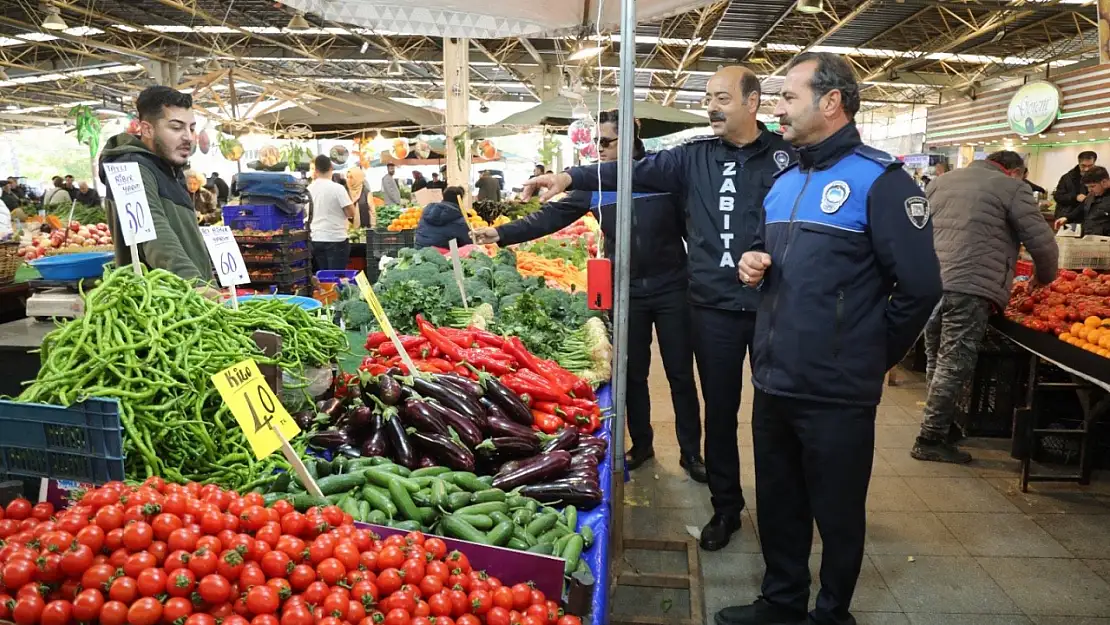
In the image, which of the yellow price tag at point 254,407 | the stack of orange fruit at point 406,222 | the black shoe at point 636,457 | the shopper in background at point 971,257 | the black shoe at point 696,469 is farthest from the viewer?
the stack of orange fruit at point 406,222

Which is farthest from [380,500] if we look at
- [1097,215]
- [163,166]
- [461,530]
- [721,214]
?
[1097,215]

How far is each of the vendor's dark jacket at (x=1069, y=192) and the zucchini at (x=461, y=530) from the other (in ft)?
38.7

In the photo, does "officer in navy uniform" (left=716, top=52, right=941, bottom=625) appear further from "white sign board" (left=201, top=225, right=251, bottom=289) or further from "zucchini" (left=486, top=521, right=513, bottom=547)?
"white sign board" (left=201, top=225, right=251, bottom=289)

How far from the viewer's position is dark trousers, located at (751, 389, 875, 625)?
104 inches

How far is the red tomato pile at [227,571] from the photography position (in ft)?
4.80

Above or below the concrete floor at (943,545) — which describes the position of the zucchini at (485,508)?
above

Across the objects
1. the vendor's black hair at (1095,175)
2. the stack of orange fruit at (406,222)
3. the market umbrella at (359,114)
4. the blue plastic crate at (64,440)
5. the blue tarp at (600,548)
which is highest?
the market umbrella at (359,114)

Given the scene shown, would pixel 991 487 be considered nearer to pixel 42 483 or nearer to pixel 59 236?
pixel 42 483

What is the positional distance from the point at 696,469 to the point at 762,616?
169cm

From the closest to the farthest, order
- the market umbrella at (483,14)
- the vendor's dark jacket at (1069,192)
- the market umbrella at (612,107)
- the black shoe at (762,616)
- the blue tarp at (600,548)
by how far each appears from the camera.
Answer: the blue tarp at (600,548) < the black shoe at (762,616) < the market umbrella at (483,14) < the market umbrella at (612,107) < the vendor's dark jacket at (1069,192)

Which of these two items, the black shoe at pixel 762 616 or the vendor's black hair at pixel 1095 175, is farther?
the vendor's black hair at pixel 1095 175

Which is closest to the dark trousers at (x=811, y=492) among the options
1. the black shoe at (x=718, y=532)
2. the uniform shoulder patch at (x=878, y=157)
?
the black shoe at (x=718, y=532)

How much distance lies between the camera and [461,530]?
6.50ft

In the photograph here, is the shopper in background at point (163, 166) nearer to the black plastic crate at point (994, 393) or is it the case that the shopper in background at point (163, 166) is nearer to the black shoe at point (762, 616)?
the black shoe at point (762, 616)
